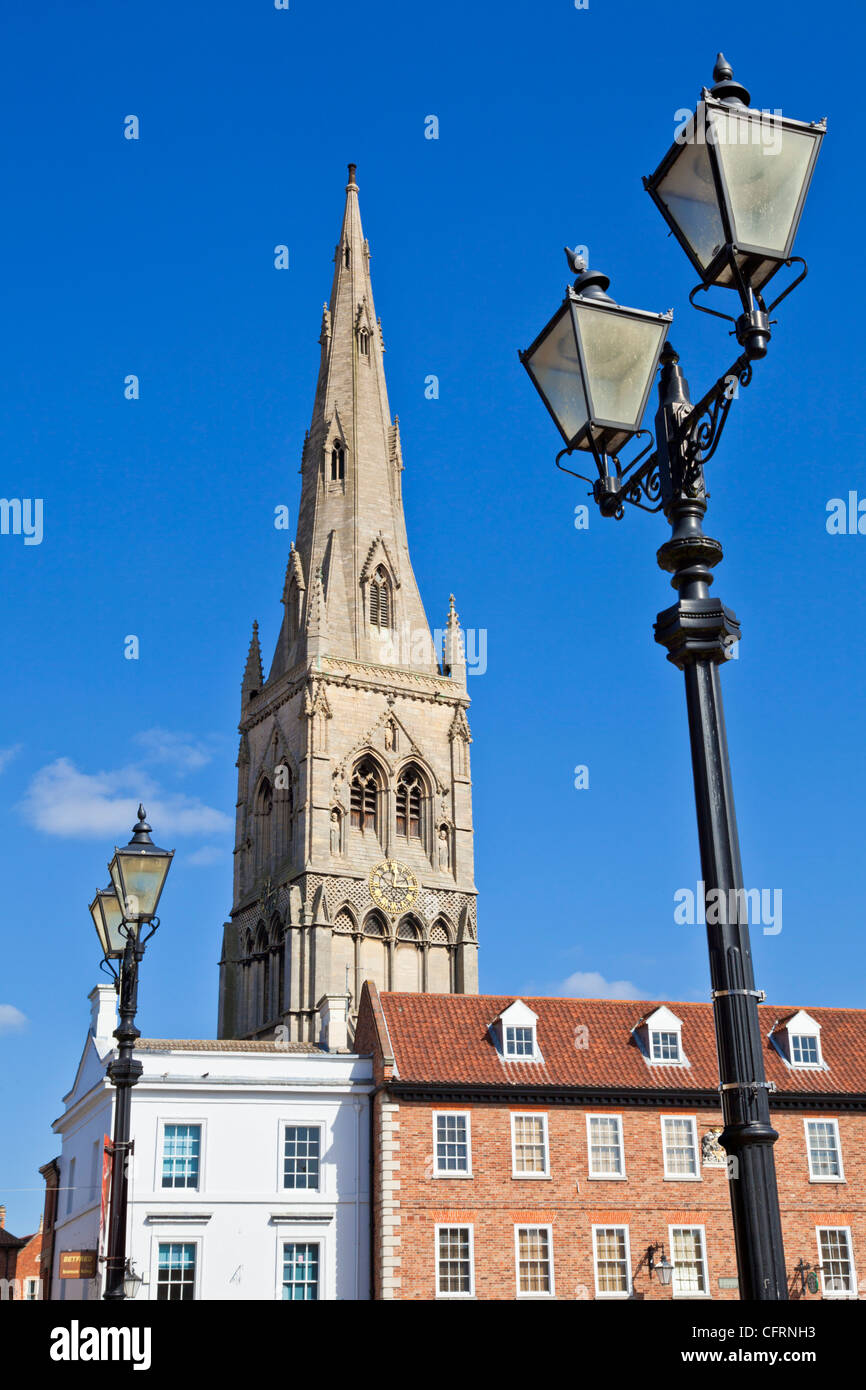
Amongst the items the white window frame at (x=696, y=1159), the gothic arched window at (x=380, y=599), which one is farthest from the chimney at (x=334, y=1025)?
the gothic arched window at (x=380, y=599)

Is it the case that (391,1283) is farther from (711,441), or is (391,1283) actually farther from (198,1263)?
(711,441)

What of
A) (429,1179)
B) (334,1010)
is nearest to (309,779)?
(334,1010)

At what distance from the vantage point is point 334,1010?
4216cm

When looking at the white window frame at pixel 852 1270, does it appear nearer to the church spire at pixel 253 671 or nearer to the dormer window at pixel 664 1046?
the dormer window at pixel 664 1046

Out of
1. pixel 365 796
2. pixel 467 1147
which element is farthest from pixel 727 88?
pixel 365 796

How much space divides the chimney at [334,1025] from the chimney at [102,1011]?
5941 mm

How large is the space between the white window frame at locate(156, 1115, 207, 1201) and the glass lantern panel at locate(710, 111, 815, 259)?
3151 cm

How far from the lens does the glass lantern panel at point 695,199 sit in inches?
280

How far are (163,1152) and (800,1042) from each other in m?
16.5

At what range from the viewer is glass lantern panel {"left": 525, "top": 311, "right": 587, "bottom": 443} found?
310 inches

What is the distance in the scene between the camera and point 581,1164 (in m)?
35.7

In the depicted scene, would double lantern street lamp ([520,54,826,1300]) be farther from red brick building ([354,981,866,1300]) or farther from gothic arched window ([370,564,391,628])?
gothic arched window ([370,564,391,628])

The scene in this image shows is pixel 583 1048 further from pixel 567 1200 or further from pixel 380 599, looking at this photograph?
pixel 380 599

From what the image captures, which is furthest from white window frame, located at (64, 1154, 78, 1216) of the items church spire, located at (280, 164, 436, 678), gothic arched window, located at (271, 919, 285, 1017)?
church spire, located at (280, 164, 436, 678)
